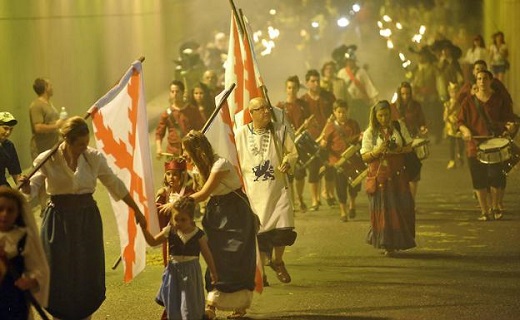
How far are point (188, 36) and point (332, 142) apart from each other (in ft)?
112

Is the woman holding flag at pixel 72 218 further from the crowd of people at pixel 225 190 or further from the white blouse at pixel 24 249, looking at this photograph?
the white blouse at pixel 24 249

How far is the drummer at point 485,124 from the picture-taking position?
1591cm

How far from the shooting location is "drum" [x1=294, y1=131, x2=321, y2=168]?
16984 mm

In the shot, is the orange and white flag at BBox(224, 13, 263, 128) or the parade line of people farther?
the orange and white flag at BBox(224, 13, 263, 128)

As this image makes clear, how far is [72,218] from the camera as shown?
977cm

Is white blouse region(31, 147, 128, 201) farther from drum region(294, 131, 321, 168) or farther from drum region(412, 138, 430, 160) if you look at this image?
drum region(294, 131, 321, 168)

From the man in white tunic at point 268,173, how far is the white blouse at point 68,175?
2.53m

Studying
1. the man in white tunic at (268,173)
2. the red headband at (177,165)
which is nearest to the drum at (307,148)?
the man in white tunic at (268,173)

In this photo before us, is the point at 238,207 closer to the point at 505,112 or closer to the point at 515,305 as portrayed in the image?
the point at 515,305

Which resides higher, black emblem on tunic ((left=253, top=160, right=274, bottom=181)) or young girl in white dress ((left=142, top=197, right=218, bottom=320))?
black emblem on tunic ((left=253, top=160, right=274, bottom=181))

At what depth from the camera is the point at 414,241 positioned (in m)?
13.8

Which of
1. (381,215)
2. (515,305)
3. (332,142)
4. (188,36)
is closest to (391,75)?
(188,36)

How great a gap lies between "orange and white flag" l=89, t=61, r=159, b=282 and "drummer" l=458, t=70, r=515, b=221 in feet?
20.5

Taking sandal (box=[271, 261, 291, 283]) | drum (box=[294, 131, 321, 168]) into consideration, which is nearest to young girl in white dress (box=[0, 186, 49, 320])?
sandal (box=[271, 261, 291, 283])
